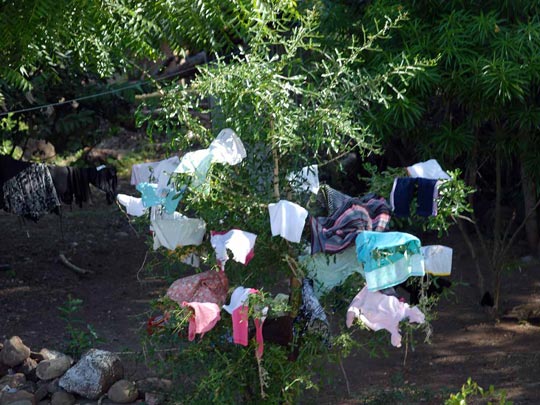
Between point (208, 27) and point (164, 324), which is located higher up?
point (208, 27)

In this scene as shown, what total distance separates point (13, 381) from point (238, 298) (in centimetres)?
302

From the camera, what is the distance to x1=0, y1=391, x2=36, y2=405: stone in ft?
20.3

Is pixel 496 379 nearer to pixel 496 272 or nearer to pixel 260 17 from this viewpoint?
pixel 496 272

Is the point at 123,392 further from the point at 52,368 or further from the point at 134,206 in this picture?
the point at 134,206

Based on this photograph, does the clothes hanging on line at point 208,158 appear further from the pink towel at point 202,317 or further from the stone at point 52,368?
the stone at point 52,368

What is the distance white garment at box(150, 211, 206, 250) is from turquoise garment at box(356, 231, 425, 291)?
0.92 metres

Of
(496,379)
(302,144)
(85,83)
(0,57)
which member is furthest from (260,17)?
(85,83)

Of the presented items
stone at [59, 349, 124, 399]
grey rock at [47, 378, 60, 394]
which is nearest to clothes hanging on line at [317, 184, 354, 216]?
stone at [59, 349, 124, 399]

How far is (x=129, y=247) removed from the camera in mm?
11148

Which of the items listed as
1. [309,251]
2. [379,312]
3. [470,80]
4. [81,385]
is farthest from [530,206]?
[81,385]

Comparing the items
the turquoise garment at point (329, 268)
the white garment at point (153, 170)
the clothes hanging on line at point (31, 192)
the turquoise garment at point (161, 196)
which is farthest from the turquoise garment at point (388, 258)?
the clothes hanging on line at point (31, 192)

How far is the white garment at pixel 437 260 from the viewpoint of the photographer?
15.0 ft

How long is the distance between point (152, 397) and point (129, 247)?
5.29 meters

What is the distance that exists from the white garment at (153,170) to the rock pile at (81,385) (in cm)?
162
